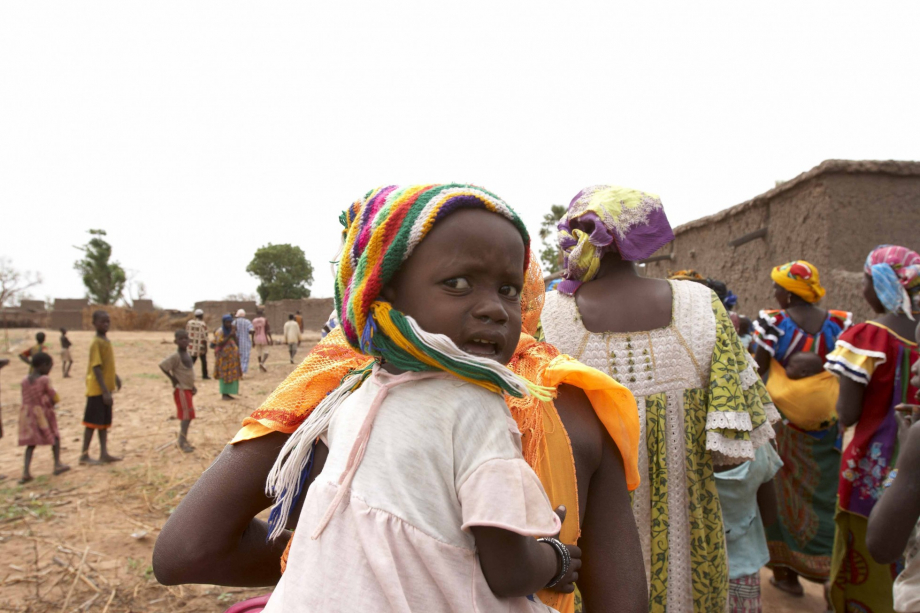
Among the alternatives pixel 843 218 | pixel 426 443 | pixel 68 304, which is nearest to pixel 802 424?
pixel 843 218

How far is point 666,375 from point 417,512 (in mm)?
1555

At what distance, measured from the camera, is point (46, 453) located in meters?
7.98

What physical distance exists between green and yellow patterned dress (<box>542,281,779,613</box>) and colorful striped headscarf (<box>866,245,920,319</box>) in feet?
5.72

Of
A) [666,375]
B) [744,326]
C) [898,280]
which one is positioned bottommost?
[666,375]

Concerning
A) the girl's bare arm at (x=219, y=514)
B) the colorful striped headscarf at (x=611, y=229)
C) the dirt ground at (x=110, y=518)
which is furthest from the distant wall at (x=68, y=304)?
the girl's bare arm at (x=219, y=514)

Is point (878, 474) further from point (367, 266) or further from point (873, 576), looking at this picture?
point (367, 266)

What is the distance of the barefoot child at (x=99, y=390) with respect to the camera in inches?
278

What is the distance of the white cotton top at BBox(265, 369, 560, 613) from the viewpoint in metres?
0.87

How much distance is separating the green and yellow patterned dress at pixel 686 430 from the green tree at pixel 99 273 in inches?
1891

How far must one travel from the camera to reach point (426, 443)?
3.00 ft

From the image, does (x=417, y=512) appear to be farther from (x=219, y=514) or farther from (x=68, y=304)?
(x=68, y=304)

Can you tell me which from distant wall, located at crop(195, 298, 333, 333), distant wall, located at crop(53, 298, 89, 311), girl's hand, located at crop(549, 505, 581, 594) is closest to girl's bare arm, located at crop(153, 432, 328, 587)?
girl's hand, located at crop(549, 505, 581, 594)

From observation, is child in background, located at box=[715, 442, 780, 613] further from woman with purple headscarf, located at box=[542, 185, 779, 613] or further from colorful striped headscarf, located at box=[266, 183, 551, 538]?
colorful striped headscarf, located at box=[266, 183, 551, 538]

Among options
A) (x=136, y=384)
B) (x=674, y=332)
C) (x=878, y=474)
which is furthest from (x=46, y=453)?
(x=878, y=474)
